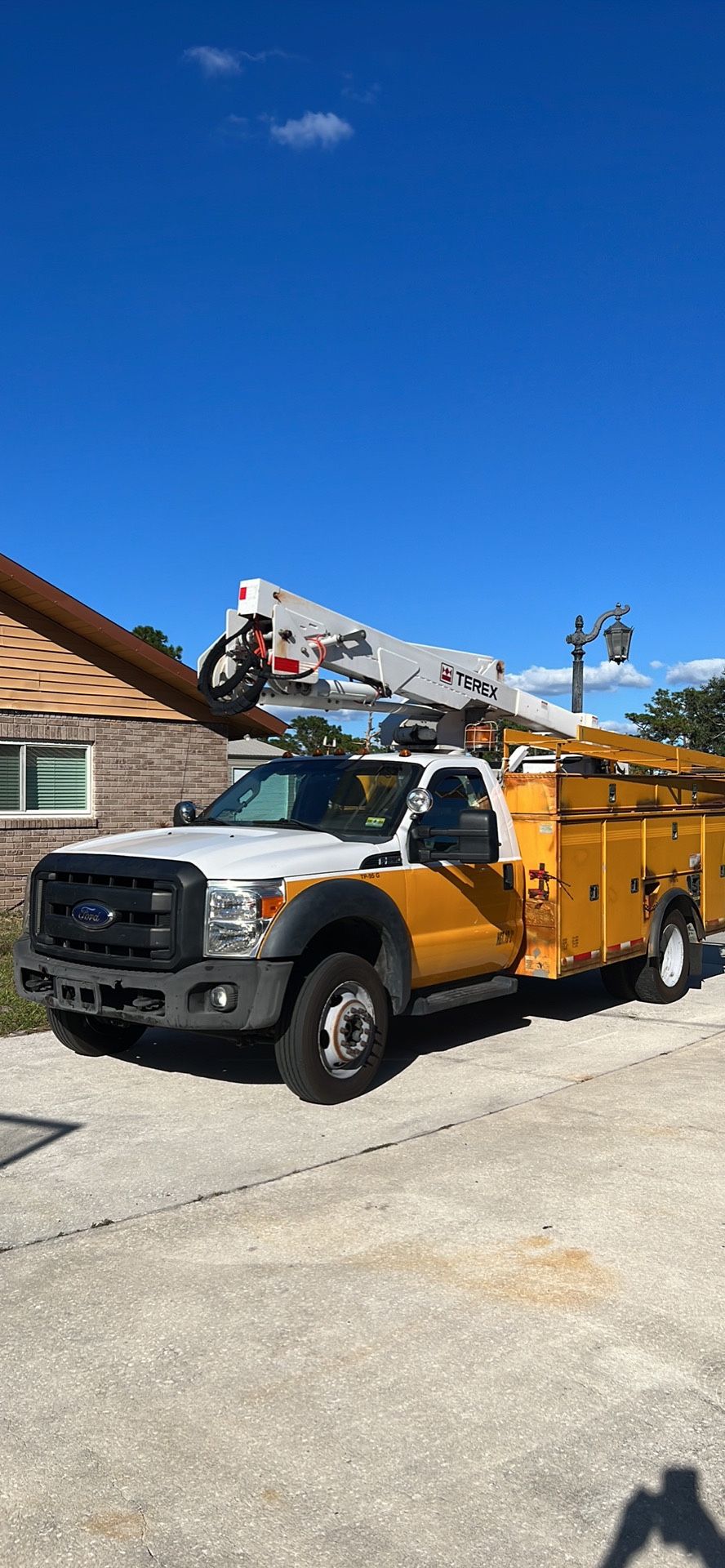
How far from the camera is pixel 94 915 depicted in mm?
6559

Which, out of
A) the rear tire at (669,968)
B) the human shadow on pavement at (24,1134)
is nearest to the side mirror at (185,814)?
the human shadow on pavement at (24,1134)

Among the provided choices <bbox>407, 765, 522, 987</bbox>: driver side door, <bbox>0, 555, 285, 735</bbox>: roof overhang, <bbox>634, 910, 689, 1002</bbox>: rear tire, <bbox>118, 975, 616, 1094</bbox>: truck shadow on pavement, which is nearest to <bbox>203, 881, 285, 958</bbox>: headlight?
<bbox>118, 975, 616, 1094</bbox>: truck shadow on pavement

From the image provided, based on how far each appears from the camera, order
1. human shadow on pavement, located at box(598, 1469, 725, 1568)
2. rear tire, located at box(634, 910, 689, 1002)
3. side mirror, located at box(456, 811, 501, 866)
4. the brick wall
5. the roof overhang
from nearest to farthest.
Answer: human shadow on pavement, located at box(598, 1469, 725, 1568)
side mirror, located at box(456, 811, 501, 866)
rear tire, located at box(634, 910, 689, 1002)
the roof overhang
the brick wall

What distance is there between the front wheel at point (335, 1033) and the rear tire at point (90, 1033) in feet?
5.18

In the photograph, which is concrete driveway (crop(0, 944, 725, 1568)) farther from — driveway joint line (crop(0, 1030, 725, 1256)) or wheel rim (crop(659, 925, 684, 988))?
wheel rim (crop(659, 925, 684, 988))

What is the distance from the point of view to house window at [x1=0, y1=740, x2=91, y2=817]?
49.2 ft

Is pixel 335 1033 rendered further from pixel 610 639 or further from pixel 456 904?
pixel 610 639

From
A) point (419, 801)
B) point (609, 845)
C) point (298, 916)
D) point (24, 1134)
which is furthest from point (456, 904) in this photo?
point (24, 1134)

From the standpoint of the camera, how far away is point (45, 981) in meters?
6.99

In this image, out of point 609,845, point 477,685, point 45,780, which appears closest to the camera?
point 609,845

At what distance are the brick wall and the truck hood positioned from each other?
791 centimetres

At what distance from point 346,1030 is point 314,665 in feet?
8.88

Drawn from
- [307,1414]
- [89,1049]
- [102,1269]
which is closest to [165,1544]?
[307,1414]

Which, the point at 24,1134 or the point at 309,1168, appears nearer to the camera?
the point at 309,1168
